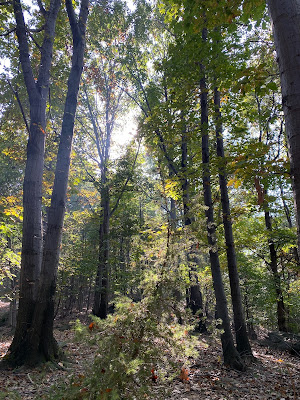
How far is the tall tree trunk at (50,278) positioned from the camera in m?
5.11

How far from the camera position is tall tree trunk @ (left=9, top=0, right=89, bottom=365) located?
5105 millimetres

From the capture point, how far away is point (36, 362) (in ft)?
16.4

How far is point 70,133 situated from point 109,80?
1068cm

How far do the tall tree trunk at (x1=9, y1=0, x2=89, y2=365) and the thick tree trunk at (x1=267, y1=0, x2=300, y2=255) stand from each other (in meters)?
5.25

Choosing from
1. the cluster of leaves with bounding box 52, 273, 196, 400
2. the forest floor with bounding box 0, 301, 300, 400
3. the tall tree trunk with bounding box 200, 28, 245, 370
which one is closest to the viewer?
the cluster of leaves with bounding box 52, 273, 196, 400

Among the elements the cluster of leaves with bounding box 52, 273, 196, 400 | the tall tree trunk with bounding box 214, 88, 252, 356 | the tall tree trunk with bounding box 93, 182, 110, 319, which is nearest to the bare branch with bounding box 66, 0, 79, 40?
the tall tree trunk with bounding box 214, 88, 252, 356

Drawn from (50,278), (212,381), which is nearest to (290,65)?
(50,278)

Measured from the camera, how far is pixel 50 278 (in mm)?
5543

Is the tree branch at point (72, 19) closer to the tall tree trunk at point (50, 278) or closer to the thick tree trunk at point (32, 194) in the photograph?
the tall tree trunk at point (50, 278)

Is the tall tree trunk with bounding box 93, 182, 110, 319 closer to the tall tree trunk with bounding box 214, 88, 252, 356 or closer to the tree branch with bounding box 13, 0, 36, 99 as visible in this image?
the tall tree trunk with bounding box 214, 88, 252, 356

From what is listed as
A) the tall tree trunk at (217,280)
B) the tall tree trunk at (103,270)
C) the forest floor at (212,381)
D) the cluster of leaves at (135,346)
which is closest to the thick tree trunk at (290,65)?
the cluster of leaves at (135,346)

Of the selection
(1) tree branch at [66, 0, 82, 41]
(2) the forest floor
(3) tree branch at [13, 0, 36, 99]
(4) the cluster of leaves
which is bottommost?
(2) the forest floor

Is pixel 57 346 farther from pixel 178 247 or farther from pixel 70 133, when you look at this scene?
pixel 70 133

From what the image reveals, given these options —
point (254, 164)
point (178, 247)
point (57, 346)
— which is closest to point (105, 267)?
point (57, 346)
